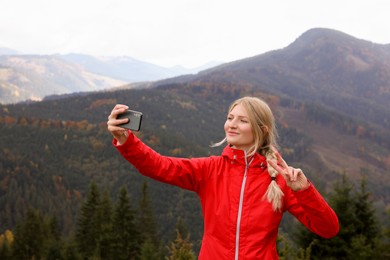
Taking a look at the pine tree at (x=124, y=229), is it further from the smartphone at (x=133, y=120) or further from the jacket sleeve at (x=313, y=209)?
the jacket sleeve at (x=313, y=209)

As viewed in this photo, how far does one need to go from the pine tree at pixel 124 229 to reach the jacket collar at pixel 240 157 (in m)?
35.9

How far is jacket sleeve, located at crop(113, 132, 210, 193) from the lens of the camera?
3688 mm

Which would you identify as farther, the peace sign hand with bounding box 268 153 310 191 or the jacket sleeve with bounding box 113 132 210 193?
the jacket sleeve with bounding box 113 132 210 193

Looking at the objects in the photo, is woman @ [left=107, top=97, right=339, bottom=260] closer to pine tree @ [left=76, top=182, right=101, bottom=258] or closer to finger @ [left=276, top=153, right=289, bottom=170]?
finger @ [left=276, top=153, right=289, bottom=170]

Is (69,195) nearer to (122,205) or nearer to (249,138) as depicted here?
(122,205)

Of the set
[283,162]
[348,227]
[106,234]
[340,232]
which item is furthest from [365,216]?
[106,234]

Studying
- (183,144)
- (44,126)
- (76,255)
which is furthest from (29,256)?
(44,126)

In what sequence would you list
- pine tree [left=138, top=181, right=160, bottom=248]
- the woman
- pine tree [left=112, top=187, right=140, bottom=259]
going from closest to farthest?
the woman < pine tree [left=112, top=187, right=140, bottom=259] < pine tree [left=138, top=181, right=160, bottom=248]

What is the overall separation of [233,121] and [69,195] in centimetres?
15333

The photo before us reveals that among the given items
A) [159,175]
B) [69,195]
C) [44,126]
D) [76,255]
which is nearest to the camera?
[159,175]

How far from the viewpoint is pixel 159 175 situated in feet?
12.6

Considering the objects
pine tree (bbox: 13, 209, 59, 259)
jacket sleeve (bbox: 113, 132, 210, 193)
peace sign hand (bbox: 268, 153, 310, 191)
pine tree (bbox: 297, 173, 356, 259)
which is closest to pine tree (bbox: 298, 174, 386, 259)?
pine tree (bbox: 297, 173, 356, 259)

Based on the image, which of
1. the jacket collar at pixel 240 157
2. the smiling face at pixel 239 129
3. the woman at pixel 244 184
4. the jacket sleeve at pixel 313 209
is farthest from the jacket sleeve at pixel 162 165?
the jacket sleeve at pixel 313 209

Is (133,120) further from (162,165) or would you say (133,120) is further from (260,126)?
(260,126)
